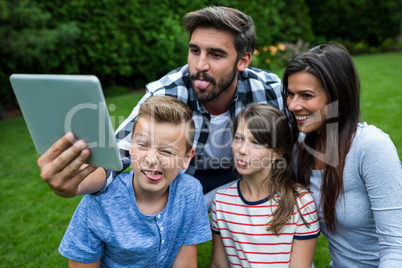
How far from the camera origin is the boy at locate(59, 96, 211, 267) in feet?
5.91

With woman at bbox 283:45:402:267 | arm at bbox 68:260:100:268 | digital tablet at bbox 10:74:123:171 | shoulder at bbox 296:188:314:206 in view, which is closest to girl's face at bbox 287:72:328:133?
woman at bbox 283:45:402:267

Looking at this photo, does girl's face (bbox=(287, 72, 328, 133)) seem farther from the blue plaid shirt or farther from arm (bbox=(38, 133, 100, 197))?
arm (bbox=(38, 133, 100, 197))

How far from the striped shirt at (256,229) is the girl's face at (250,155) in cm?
19

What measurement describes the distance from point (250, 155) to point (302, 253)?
2.25 feet

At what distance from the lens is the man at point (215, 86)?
2.69 meters

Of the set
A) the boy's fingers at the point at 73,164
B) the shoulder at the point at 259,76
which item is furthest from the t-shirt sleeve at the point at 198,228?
the shoulder at the point at 259,76

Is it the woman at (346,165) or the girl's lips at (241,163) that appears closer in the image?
the woman at (346,165)

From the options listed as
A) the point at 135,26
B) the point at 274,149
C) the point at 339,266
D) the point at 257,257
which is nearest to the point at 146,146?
the point at 274,149

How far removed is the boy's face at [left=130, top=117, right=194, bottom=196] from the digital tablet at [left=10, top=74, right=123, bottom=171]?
434mm

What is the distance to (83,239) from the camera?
1.79 m

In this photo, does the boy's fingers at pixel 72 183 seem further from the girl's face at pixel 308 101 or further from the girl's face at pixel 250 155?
the girl's face at pixel 308 101

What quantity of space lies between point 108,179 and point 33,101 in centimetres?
70

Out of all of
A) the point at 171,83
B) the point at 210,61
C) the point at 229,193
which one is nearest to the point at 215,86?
the point at 210,61

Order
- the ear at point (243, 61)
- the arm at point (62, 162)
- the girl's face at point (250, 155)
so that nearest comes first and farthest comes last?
the arm at point (62, 162)
the girl's face at point (250, 155)
the ear at point (243, 61)
